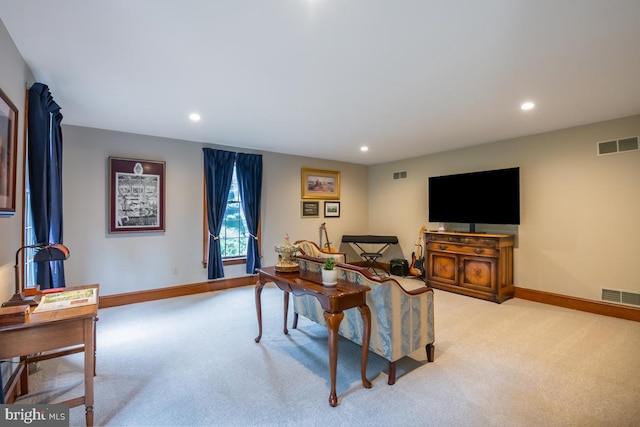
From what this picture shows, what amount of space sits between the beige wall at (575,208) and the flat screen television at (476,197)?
0.22 m

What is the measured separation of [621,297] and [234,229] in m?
5.54

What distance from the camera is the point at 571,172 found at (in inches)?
161

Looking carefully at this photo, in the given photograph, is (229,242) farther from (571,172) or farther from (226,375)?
(571,172)

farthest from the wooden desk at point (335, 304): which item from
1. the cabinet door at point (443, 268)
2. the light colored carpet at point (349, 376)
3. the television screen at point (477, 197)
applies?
the television screen at point (477, 197)

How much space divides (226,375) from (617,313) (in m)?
4.60

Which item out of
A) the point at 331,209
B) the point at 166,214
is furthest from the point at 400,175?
the point at 166,214

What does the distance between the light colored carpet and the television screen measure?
5.37ft

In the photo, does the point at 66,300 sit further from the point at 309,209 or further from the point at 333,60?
the point at 309,209

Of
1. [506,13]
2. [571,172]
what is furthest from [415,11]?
[571,172]

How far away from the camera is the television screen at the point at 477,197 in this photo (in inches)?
177

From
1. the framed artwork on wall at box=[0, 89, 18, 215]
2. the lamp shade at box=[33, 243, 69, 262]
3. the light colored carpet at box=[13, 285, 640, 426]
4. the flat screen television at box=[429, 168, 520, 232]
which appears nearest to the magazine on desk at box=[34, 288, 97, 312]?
the lamp shade at box=[33, 243, 69, 262]

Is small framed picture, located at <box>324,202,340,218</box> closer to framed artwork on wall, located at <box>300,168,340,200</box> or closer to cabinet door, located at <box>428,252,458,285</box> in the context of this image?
framed artwork on wall, located at <box>300,168,340,200</box>

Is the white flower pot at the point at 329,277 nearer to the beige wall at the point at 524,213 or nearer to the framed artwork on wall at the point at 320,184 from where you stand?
the beige wall at the point at 524,213

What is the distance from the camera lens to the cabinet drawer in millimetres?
4453
